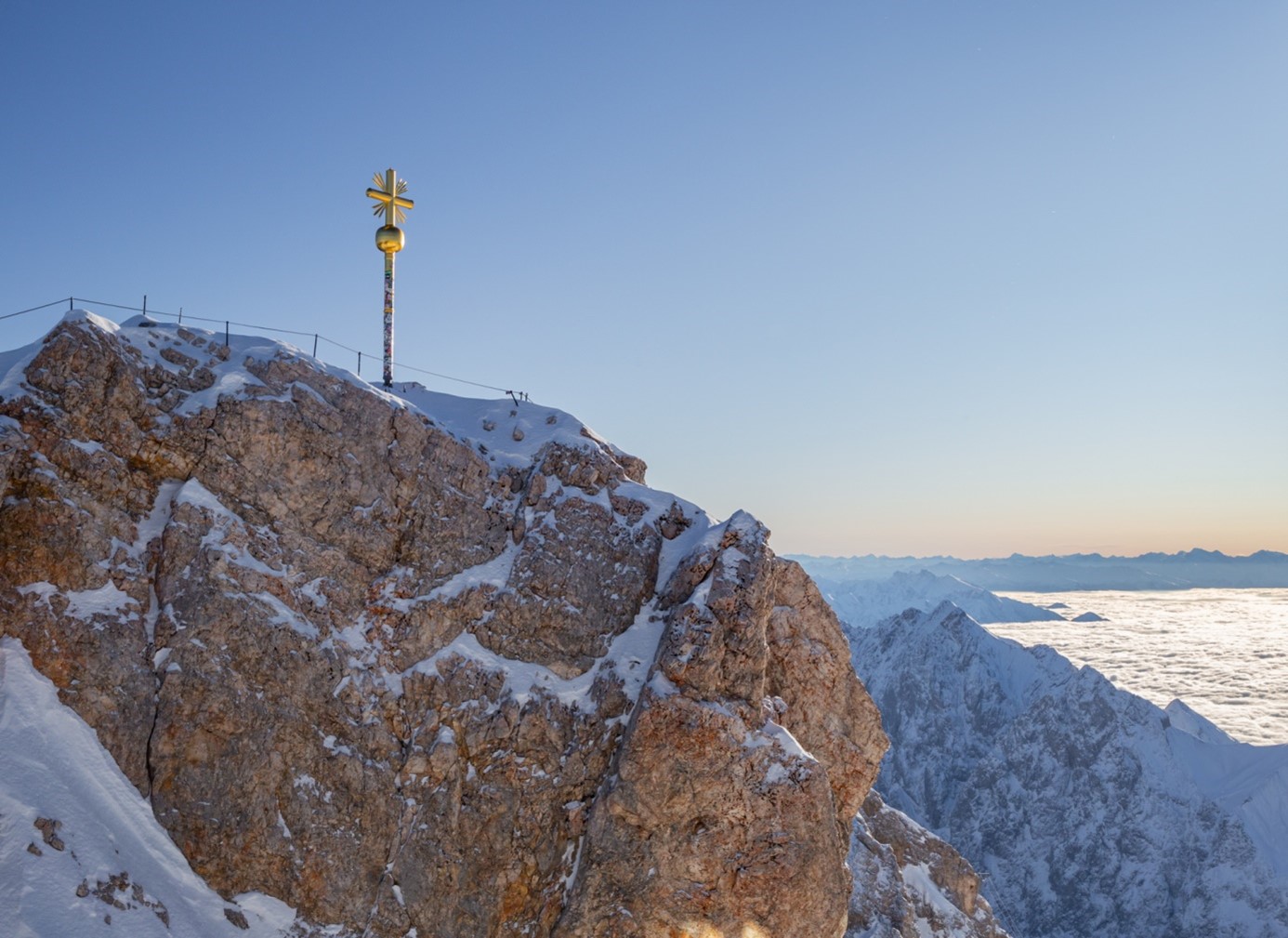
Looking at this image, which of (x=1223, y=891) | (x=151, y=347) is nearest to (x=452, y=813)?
(x=151, y=347)

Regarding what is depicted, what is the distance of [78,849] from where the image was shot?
27188mm

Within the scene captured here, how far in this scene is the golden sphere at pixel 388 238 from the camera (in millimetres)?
48250

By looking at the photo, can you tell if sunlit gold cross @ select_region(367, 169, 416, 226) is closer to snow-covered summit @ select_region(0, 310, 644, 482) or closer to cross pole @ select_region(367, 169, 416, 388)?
cross pole @ select_region(367, 169, 416, 388)

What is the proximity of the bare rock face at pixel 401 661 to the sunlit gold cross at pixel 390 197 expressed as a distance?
12.8 meters

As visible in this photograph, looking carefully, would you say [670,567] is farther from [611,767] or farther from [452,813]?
[452,813]

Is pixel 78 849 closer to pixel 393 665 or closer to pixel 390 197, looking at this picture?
pixel 393 665

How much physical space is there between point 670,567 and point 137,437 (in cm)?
2593

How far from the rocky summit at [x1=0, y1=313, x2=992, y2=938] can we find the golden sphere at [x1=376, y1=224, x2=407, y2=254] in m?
10.7

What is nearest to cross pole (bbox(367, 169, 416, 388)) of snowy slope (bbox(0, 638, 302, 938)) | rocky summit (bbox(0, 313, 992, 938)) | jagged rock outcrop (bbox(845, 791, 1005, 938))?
rocky summit (bbox(0, 313, 992, 938))

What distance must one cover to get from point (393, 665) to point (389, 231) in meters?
27.0

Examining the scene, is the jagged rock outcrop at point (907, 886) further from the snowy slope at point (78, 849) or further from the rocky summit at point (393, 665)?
the snowy slope at point (78, 849)

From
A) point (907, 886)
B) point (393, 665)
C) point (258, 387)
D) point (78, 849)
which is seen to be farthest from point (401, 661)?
point (907, 886)

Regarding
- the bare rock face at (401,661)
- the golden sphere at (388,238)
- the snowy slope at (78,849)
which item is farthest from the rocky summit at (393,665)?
the golden sphere at (388,238)

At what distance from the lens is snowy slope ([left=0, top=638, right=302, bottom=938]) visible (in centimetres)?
2552
